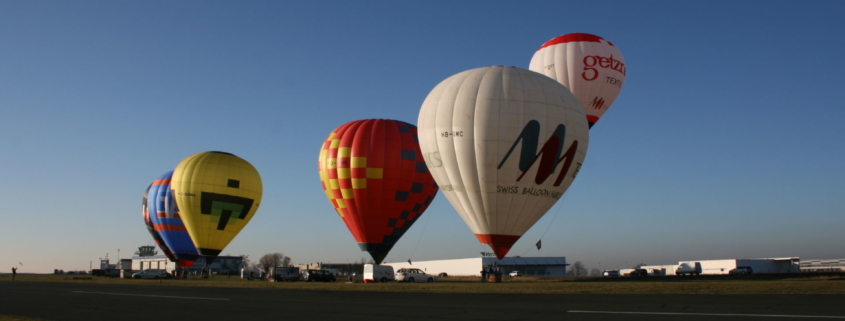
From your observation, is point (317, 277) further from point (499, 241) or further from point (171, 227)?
point (499, 241)

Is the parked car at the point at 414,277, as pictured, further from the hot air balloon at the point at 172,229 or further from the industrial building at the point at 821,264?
the industrial building at the point at 821,264

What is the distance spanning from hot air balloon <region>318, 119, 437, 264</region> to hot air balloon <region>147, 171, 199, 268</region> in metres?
21.3

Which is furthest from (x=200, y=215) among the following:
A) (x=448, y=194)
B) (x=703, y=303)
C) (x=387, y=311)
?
(x=703, y=303)

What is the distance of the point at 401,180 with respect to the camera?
45312 millimetres

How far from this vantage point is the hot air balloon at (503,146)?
31656mm

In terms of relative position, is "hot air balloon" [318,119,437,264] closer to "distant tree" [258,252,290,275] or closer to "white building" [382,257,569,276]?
"white building" [382,257,569,276]

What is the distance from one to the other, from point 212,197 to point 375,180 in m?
19.2

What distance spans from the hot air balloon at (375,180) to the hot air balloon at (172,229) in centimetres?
2134

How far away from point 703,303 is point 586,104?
86.6ft

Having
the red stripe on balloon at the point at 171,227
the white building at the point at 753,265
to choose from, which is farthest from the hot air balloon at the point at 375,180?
the white building at the point at 753,265

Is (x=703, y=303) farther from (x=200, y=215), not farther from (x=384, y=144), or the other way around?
(x=200, y=215)

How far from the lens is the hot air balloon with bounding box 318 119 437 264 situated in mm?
44844

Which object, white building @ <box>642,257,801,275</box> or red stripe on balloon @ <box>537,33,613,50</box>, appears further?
white building @ <box>642,257,801,275</box>

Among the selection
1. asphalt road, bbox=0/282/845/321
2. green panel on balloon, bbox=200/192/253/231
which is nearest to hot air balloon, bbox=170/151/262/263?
green panel on balloon, bbox=200/192/253/231
